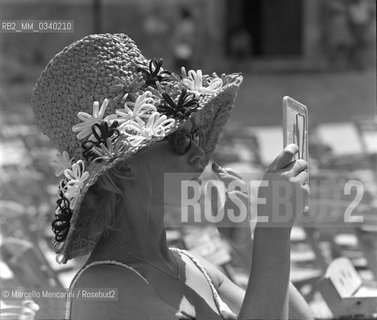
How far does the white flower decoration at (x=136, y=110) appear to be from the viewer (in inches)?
75.7

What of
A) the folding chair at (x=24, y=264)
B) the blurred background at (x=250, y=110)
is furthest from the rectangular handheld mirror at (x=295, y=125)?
the folding chair at (x=24, y=264)

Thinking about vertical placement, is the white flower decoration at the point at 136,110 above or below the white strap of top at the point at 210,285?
above

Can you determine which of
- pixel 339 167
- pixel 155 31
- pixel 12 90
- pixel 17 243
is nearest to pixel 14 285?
pixel 17 243

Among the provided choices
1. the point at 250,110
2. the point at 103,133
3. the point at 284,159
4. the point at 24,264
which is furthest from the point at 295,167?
the point at 250,110

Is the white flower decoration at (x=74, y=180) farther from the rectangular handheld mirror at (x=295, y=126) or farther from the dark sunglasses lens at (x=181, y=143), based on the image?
the rectangular handheld mirror at (x=295, y=126)

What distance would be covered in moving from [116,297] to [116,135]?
1.14 feet

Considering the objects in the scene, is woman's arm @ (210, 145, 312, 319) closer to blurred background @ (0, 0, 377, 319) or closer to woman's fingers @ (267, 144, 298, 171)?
woman's fingers @ (267, 144, 298, 171)

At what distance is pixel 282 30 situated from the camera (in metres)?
18.7

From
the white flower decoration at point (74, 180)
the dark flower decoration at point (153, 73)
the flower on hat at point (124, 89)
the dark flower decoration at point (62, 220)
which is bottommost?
the dark flower decoration at point (62, 220)

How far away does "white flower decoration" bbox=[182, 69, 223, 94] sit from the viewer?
2025mm

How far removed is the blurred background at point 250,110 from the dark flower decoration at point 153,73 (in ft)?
1.69

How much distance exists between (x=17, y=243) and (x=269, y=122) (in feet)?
27.0

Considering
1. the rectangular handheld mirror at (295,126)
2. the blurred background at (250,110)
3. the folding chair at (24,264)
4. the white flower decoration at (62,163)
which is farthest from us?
the blurred background at (250,110)

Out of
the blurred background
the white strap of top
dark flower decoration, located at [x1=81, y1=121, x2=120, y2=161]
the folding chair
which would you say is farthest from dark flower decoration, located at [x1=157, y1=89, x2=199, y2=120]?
the folding chair
